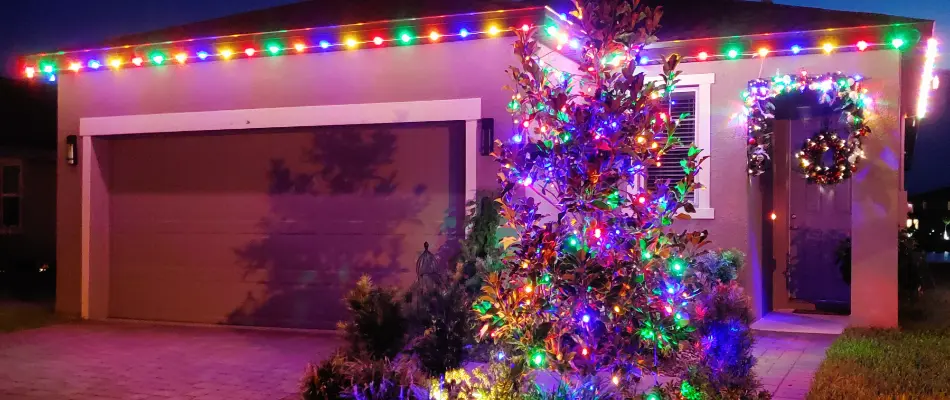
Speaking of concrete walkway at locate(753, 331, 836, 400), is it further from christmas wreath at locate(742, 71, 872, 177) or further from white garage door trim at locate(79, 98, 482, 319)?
white garage door trim at locate(79, 98, 482, 319)

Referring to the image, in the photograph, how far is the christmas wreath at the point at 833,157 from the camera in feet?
26.0

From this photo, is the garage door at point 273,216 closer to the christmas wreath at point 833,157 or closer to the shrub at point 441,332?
the shrub at point 441,332

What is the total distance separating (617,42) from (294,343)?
478 cm

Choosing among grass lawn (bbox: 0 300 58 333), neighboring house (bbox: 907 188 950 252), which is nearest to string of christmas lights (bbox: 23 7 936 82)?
grass lawn (bbox: 0 300 58 333)

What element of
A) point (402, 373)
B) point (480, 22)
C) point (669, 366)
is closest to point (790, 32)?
point (480, 22)

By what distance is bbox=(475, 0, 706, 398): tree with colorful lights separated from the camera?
4.38m

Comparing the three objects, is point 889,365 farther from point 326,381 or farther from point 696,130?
point 326,381

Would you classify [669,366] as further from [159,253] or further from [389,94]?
[159,253]

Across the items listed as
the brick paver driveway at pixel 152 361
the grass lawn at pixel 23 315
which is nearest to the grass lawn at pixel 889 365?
the brick paver driveway at pixel 152 361

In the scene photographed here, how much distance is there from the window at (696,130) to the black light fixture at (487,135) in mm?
1968

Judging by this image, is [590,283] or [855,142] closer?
[590,283]

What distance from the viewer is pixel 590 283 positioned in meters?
4.44

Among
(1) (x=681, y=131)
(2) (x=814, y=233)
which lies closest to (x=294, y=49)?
(1) (x=681, y=131)

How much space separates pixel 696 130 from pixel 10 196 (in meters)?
13.8
